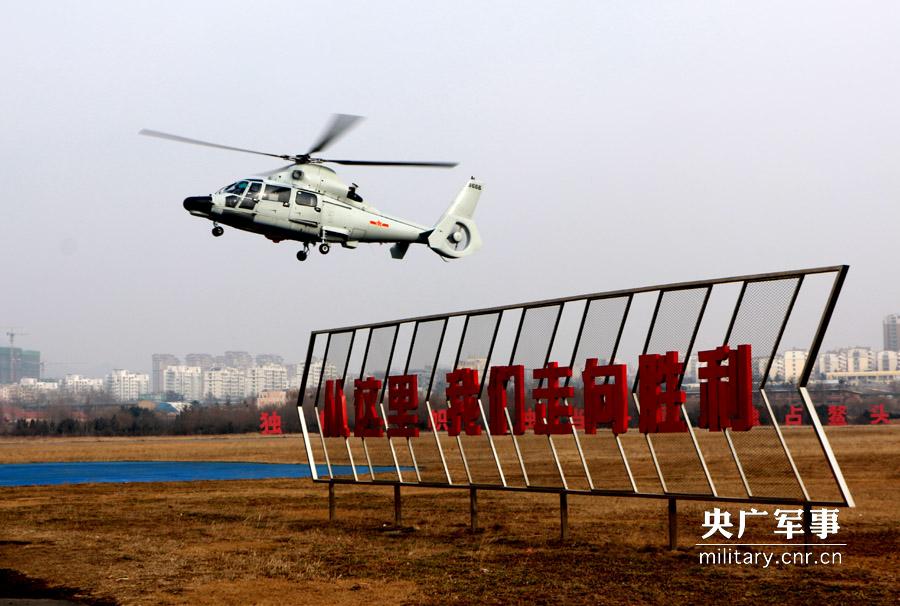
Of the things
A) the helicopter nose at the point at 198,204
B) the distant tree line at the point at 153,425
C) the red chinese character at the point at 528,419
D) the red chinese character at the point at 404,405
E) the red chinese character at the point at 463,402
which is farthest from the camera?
the distant tree line at the point at 153,425

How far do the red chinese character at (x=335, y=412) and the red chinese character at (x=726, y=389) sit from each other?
31.5 feet

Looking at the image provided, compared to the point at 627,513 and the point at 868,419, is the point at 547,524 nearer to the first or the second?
the point at 627,513

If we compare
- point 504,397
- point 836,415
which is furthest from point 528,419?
point 836,415

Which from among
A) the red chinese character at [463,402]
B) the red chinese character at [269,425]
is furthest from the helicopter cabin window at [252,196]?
the red chinese character at [269,425]

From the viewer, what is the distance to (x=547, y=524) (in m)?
22.3

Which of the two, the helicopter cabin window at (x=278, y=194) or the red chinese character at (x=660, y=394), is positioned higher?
the helicopter cabin window at (x=278, y=194)

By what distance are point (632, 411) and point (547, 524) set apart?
687 centimetres

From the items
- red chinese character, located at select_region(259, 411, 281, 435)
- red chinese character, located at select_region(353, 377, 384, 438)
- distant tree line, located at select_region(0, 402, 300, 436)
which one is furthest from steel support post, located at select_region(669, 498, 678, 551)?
distant tree line, located at select_region(0, 402, 300, 436)

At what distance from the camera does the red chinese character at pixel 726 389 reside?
14.1 m

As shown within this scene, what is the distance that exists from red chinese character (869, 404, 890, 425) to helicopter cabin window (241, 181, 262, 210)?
88674mm

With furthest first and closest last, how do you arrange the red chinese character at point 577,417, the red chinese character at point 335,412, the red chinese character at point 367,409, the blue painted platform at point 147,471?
the blue painted platform at point 147,471
the red chinese character at point 335,412
the red chinese character at point 367,409
the red chinese character at point 577,417

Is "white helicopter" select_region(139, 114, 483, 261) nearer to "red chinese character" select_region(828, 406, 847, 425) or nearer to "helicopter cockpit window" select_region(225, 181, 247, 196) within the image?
"helicopter cockpit window" select_region(225, 181, 247, 196)

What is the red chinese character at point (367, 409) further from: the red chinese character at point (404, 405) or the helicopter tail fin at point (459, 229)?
the helicopter tail fin at point (459, 229)

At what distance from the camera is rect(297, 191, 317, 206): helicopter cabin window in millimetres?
37844
